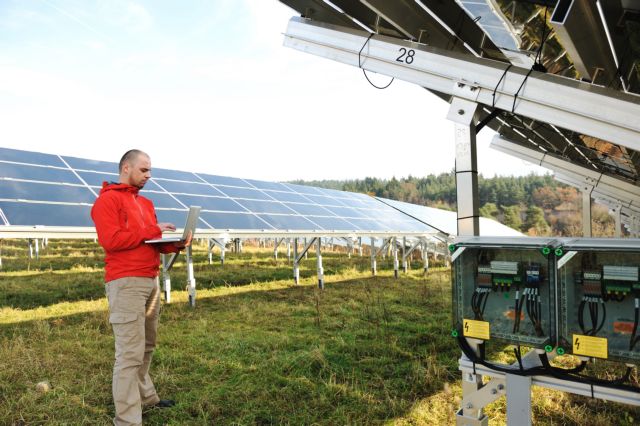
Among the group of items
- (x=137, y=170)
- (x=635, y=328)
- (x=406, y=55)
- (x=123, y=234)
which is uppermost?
(x=406, y=55)

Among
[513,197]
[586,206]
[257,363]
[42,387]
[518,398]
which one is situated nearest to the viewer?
[518,398]

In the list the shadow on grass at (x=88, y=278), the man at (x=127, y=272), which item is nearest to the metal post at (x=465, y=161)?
the man at (x=127, y=272)

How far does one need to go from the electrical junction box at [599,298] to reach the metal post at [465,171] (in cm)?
71

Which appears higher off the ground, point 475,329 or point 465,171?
point 465,171

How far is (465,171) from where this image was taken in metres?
3.10

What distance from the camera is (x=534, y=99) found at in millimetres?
2633

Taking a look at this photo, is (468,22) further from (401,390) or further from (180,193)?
(180,193)

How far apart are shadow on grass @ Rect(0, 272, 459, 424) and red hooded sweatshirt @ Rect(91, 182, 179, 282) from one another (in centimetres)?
122

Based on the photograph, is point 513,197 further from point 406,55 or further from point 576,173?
point 406,55

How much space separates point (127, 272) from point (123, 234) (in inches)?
10.1

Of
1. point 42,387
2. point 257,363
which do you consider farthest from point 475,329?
point 42,387

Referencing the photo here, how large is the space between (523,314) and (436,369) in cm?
198

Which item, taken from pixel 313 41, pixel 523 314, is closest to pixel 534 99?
pixel 523 314

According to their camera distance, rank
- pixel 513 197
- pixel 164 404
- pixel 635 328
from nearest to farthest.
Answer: pixel 635 328 → pixel 164 404 → pixel 513 197
